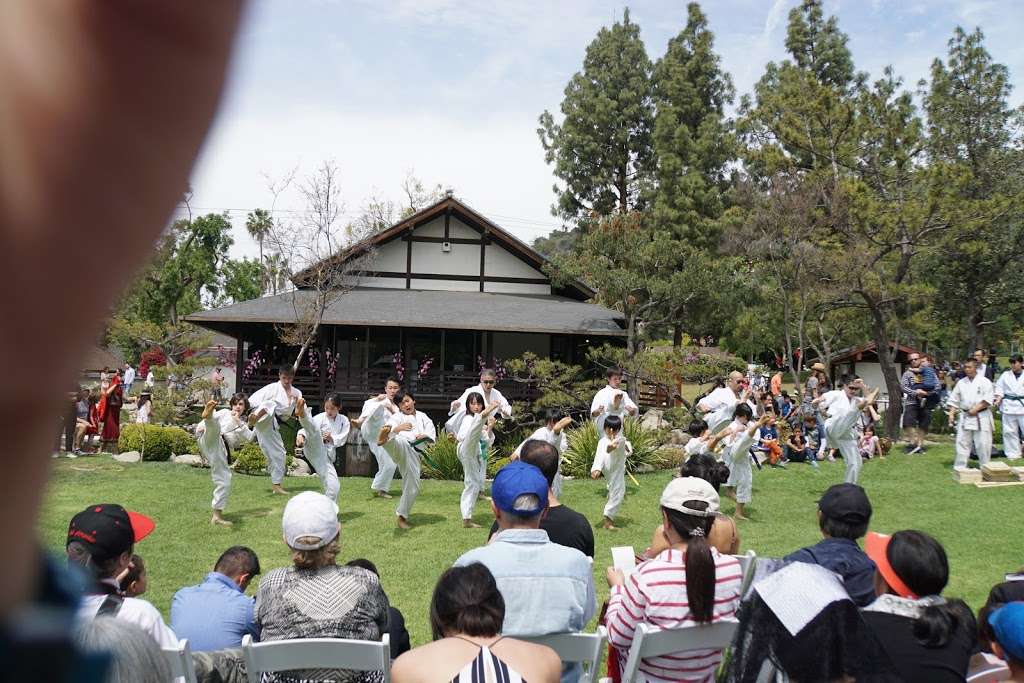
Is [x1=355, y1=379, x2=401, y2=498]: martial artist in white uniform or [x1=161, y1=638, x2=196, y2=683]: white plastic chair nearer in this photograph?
[x1=161, y1=638, x2=196, y2=683]: white plastic chair

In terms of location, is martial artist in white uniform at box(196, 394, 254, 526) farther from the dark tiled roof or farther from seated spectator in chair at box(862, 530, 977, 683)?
the dark tiled roof

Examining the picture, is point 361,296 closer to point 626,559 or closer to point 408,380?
point 408,380

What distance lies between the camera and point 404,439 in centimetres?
1124

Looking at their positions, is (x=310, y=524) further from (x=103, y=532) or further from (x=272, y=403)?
(x=272, y=403)

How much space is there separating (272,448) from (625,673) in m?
9.10

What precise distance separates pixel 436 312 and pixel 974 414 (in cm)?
1261

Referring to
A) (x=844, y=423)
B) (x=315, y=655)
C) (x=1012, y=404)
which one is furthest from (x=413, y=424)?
(x=1012, y=404)

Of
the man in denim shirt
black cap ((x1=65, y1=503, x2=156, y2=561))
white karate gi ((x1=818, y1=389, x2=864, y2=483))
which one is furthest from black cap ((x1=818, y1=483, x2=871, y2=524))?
white karate gi ((x1=818, y1=389, x2=864, y2=483))

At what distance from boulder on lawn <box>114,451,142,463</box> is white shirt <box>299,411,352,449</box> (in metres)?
6.16

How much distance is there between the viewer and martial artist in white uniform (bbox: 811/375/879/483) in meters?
12.4

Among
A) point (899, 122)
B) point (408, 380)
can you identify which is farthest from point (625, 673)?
point (899, 122)

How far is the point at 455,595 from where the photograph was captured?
3520 millimetres

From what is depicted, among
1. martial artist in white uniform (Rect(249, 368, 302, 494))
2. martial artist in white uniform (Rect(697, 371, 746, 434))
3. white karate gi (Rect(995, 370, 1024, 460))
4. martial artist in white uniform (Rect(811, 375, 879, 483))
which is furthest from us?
white karate gi (Rect(995, 370, 1024, 460))

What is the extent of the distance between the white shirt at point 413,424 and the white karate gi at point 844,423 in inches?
242
